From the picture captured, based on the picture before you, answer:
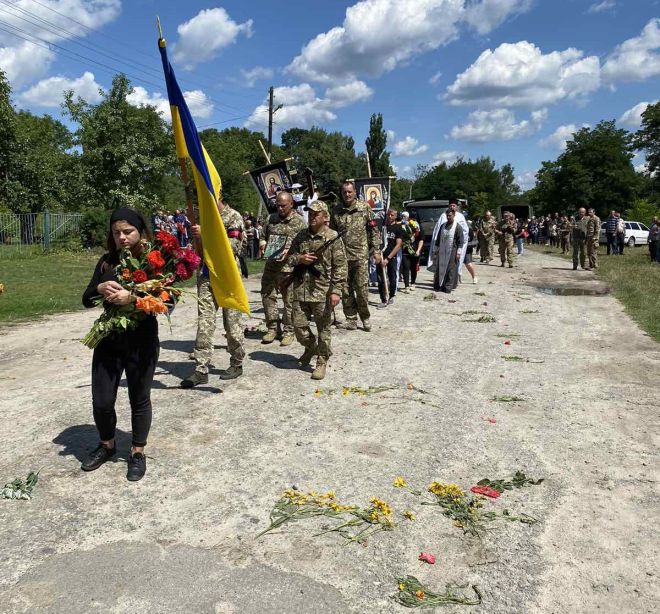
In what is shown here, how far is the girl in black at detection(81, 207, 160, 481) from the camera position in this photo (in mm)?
4117

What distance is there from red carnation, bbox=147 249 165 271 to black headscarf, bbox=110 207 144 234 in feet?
0.89

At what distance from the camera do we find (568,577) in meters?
3.16

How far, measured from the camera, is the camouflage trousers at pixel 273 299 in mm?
8430

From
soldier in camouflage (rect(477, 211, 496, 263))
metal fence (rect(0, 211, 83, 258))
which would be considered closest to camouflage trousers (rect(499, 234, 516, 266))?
soldier in camouflage (rect(477, 211, 496, 263))

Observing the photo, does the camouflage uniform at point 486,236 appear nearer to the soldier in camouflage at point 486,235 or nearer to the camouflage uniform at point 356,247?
the soldier in camouflage at point 486,235

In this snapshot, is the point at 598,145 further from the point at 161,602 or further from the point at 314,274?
the point at 161,602

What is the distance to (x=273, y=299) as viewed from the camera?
8.69m

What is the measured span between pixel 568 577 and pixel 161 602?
6.95 feet

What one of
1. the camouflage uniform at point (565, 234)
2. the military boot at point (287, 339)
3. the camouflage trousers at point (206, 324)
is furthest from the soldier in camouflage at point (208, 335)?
the camouflage uniform at point (565, 234)

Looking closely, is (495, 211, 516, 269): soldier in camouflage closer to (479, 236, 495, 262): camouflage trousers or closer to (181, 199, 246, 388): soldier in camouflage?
→ (479, 236, 495, 262): camouflage trousers

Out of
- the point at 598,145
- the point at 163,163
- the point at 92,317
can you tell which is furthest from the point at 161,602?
the point at 598,145

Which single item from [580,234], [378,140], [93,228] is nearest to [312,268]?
[580,234]

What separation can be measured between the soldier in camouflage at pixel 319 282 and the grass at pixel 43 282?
611 cm

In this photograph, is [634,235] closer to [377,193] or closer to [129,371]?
[377,193]
